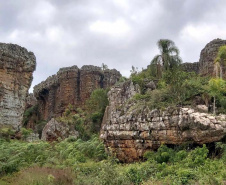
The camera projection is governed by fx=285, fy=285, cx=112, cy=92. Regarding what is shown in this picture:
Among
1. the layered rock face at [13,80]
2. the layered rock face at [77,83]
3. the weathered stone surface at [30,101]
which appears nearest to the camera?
the layered rock face at [13,80]

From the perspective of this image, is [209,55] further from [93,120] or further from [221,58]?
[93,120]

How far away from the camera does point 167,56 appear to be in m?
21.0

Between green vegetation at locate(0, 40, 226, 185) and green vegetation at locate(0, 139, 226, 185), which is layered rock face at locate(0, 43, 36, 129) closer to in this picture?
green vegetation at locate(0, 40, 226, 185)

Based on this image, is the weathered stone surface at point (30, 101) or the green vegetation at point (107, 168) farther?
the weathered stone surface at point (30, 101)

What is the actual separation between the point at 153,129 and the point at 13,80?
10.7 metres

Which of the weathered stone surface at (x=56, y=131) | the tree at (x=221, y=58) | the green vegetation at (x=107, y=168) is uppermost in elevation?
the tree at (x=221, y=58)

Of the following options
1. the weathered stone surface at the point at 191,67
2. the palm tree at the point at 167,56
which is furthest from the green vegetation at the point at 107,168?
the weathered stone surface at the point at 191,67

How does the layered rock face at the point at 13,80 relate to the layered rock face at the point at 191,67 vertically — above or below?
below

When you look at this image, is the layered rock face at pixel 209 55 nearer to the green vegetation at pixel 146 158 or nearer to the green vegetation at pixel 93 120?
the green vegetation at pixel 146 158

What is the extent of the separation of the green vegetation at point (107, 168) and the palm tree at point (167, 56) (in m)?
8.38

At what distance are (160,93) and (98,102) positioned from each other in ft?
45.0

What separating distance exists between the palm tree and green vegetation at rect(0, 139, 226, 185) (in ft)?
27.5

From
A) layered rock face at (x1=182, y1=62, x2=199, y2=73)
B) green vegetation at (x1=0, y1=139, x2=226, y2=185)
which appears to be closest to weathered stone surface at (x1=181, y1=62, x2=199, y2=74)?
layered rock face at (x1=182, y1=62, x2=199, y2=73)

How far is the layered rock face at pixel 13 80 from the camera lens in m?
18.9
